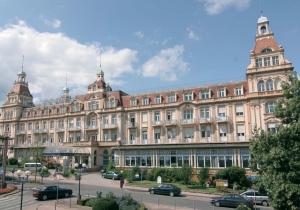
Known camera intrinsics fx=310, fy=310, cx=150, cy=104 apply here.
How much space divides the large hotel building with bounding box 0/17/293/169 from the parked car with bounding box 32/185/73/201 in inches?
947

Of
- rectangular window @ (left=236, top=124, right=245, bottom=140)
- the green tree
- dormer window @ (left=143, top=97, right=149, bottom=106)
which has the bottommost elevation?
the green tree

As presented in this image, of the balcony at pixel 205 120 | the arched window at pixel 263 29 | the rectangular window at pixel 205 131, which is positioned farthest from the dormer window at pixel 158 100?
the arched window at pixel 263 29

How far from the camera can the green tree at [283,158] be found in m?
17.2

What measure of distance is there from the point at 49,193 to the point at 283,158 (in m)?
26.6

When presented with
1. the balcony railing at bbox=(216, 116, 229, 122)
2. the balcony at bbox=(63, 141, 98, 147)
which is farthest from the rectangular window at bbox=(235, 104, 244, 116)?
the balcony at bbox=(63, 141, 98, 147)

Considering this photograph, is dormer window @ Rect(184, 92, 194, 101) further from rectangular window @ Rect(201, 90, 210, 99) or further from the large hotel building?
rectangular window @ Rect(201, 90, 210, 99)

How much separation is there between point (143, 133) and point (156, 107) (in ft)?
20.0

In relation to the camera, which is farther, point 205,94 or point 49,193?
point 205,94

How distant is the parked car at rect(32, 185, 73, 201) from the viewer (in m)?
34.1

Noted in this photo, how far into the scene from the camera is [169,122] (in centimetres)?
6141

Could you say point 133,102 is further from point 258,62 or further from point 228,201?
point 228,201

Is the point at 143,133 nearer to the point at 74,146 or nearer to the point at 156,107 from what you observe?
the point at 156,107

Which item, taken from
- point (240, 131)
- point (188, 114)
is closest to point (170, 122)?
point (188, 114)

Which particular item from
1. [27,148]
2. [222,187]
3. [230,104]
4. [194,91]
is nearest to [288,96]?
[222,187]
